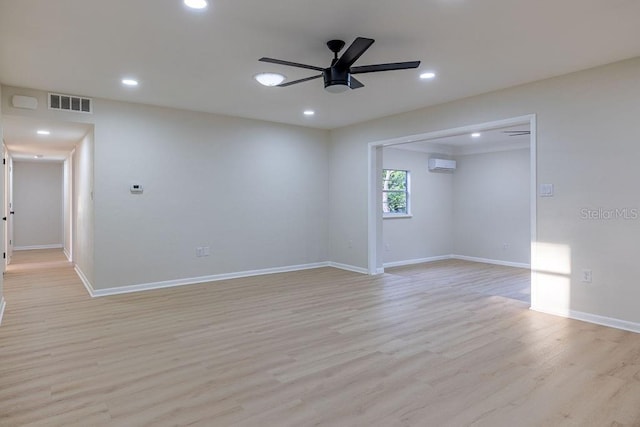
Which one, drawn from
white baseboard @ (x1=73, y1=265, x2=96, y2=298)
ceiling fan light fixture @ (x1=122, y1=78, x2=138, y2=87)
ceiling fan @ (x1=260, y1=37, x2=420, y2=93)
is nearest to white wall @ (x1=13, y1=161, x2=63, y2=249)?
white baseboard @ (x1=73, y1=265, x2=96, y2=298)

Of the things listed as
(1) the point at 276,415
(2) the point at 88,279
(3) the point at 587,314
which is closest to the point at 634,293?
(3) the point at 587,314

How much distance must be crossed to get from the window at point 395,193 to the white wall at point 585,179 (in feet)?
10.5

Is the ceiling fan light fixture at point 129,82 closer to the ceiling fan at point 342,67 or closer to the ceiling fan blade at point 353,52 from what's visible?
the ceiling fan at point 342,67

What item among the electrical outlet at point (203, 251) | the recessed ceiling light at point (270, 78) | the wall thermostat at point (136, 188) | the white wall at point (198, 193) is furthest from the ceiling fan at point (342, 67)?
the electrical outlet at point (203, 251)

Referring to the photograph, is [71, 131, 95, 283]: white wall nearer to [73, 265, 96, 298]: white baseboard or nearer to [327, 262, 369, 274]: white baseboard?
[73, 265, 96, 298]: white baseboard

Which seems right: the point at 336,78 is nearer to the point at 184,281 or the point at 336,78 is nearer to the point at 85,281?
the point at 184,281

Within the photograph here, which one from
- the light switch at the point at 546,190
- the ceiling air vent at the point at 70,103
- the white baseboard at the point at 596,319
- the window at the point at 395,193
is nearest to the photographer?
the white baseboard at the point at 596,319

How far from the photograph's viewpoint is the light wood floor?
2.23m

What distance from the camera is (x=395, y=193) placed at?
799 centimetres

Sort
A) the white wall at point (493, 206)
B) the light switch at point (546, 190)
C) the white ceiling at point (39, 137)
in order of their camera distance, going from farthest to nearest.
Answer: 1. the white wall at point (493, 206)
2. the white ceiling at point (39, 137)
3. the light switch at point (546, 190)

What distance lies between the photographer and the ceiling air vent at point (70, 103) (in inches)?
187

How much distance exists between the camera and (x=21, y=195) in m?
9.89

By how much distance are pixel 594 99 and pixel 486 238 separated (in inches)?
183

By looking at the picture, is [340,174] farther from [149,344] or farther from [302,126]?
[149,344]
